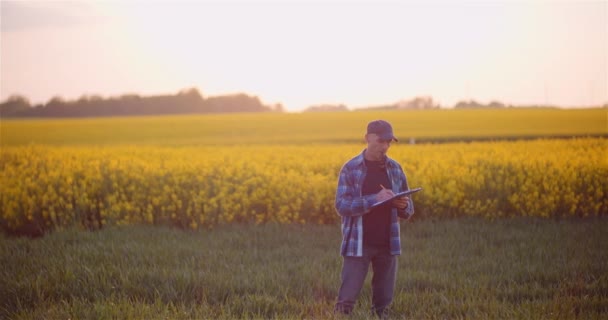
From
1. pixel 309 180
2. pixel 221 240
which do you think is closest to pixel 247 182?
pixel 309 180

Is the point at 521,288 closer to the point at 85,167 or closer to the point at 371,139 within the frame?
the point at 371,139

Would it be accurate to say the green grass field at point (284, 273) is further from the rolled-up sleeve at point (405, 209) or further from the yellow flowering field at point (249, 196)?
the rolled-up sleeve at point (405, 209)

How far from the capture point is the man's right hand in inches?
180

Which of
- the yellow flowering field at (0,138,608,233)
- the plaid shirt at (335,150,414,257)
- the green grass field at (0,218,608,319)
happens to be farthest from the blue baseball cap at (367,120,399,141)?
the yellow flowering field at (0,138,608,233)

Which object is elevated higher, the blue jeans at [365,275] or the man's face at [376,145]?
the man's face at [376,145]

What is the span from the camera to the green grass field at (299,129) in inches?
1153

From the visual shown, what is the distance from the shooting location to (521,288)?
614cm

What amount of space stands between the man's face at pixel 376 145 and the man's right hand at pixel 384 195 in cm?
36

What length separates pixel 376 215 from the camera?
197 inches

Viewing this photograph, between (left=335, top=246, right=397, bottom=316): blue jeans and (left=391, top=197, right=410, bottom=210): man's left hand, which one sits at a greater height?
(left=391, top=197, right=410, bottom=210): man's left hand

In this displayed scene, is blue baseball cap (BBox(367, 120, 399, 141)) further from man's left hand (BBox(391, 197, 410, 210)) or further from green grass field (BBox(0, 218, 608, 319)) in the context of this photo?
green grass field (BBox(0, 218, 608, 319))

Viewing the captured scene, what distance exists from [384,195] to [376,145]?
47cm

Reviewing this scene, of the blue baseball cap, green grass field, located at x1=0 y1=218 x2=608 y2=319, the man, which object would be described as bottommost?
green grass field, located at x1=0 y1=218 x2=608 y2=319

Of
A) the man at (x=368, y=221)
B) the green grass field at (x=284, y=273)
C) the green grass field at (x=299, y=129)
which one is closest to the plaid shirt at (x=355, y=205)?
the man at (x=368, y=221)
